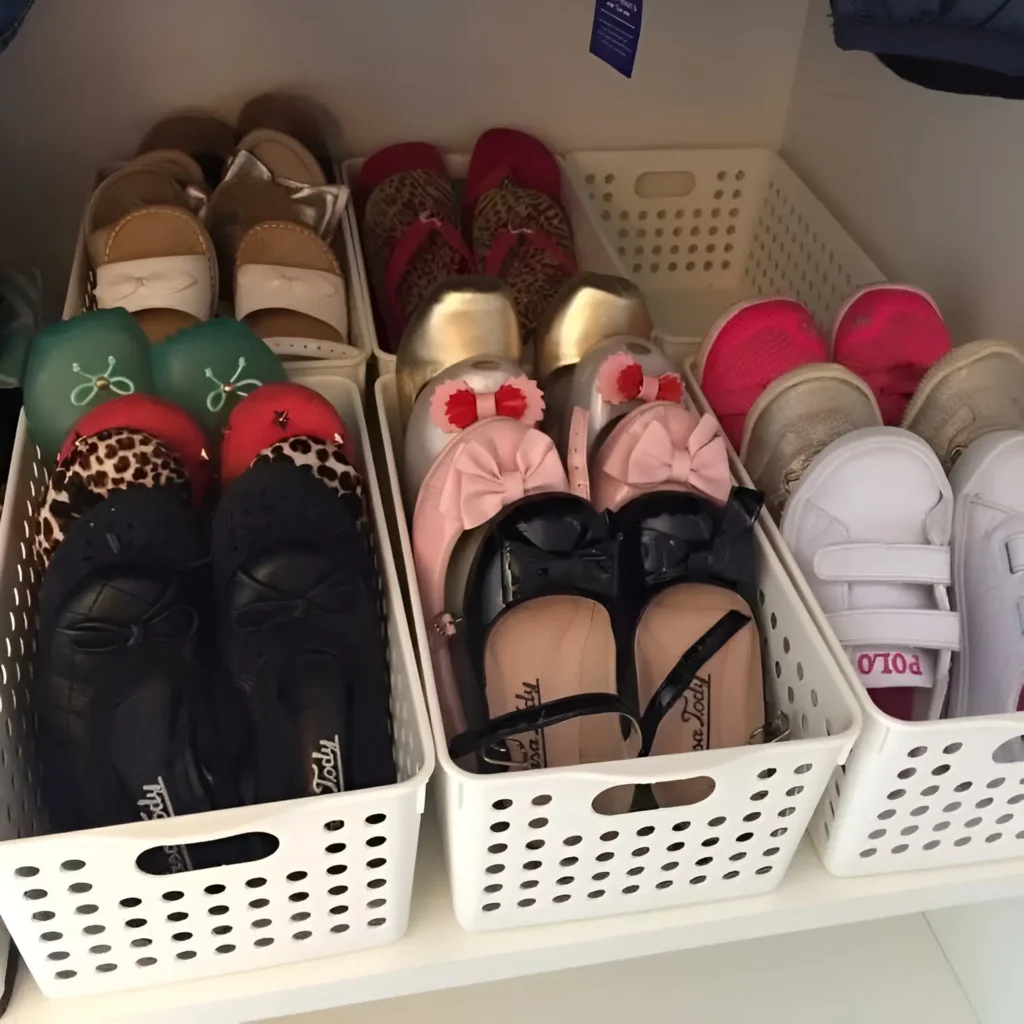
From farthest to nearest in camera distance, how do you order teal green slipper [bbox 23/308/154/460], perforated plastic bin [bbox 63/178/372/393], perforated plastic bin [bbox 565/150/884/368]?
perforated plastic bin [bbox 565/150/884/368]
perforated plastic bin [bbox 63/178/372/393]
teal green slipper [bbox 23/308/154/460]

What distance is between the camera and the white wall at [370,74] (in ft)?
3.47

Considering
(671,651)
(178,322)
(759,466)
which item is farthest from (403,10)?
(671,651)

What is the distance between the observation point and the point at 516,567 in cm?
69

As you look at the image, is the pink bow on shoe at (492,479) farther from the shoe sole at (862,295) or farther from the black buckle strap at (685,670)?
the shoe sole at (862,295)

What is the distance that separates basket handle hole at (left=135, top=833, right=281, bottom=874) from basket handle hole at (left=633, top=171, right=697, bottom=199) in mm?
888

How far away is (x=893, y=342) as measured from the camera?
907 millimetres

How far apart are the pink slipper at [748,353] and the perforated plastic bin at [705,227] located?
244mm

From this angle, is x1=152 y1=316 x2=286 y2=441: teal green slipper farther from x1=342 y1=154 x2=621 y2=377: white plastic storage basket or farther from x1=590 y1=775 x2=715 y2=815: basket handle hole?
x1=590 y1=775 x2=715 y2=815: basket handle hole

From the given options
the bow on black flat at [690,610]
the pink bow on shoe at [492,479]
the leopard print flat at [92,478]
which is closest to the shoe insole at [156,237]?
the leopard print flat at [92,478]

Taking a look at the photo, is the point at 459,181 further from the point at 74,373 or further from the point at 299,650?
the point at 299,650

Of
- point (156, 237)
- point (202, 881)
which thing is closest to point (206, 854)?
point (202, 881)

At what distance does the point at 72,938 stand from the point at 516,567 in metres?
0.33

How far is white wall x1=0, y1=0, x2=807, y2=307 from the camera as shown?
3.47 feet

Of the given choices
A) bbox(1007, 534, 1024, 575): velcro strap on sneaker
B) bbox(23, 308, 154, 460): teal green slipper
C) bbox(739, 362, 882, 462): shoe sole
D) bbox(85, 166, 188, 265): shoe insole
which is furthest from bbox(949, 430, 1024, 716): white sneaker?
bbox(85, 166, 188, 265): shoe insole
